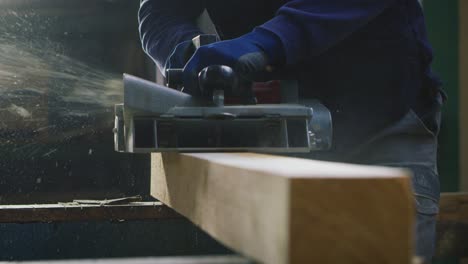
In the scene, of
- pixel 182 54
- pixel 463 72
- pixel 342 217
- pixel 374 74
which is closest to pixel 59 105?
pixel 182 54

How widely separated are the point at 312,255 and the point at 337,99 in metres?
1.16

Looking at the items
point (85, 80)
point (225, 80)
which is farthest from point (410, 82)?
point (85, 80)

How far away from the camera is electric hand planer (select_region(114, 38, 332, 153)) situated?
1.25 metres

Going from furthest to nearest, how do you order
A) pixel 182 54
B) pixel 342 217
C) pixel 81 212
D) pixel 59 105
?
pixel 59 105, pixel 81 212, pixel 182 54, pixel 342 217

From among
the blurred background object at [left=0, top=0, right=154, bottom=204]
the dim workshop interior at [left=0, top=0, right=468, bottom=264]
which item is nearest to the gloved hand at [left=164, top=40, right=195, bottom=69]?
the dim workshop interior at [left=0, top=0, right=468, bottom=264]

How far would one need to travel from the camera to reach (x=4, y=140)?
2.73 m

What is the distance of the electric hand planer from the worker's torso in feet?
1.32

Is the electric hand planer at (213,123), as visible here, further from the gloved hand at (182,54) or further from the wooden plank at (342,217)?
the wooden plank at (342,217)

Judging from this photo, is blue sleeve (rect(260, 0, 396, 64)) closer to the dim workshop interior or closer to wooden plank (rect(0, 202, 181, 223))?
the dim workshop interior

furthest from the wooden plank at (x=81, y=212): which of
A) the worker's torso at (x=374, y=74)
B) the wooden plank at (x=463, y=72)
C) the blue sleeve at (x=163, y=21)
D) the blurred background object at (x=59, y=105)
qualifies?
the wooden plank at (x=463, y=72)

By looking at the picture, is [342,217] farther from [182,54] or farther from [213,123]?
[182,54]

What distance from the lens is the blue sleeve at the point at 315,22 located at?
1404mm

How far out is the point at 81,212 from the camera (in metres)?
1.87

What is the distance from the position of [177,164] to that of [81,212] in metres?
0.70
